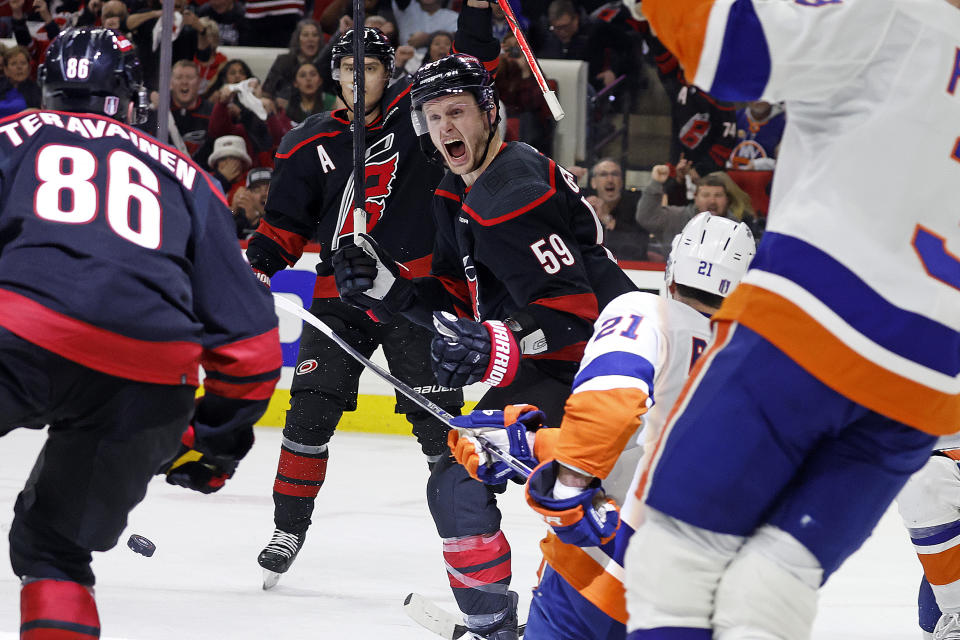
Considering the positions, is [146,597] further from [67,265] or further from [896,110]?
[896,110]

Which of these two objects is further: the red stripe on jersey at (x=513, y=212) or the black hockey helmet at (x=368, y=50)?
the black hockey helmet at (x=368, y=50)

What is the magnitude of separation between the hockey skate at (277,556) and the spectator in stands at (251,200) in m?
3.08

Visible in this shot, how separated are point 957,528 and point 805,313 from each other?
152 cm

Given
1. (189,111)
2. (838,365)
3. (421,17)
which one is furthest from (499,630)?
(421,17)

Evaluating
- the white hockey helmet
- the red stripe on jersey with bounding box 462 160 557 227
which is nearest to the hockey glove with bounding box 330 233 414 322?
the red stripe on jersey with bounding box 462 160 557 227

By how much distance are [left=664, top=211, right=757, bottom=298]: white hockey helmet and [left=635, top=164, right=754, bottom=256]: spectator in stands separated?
12.5 feet

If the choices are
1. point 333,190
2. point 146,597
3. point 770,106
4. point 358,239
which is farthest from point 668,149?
point 146,597

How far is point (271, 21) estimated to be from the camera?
7711mm

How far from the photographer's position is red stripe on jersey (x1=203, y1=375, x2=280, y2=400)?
6.67ft

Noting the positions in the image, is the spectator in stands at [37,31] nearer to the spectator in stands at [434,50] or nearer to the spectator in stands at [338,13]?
the spectator in stands at [338,13]

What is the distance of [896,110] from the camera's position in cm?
157

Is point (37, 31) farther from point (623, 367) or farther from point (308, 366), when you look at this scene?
point (623, 367)

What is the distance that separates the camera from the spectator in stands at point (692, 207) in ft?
19.9

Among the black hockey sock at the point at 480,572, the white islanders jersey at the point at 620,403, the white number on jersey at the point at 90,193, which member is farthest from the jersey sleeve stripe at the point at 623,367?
the black hockey sock at the point at 480,572
